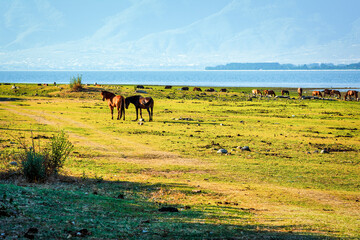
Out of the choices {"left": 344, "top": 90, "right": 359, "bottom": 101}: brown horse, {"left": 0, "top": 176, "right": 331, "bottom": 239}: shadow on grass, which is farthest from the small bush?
{"left": 344, "top": 90, "right": 359, "bottom": 101}: brown horse

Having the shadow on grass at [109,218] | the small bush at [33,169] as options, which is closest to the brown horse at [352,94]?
the shadow on grass at [109,218]

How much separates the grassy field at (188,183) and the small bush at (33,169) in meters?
0.48

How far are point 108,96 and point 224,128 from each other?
10667 millimetres

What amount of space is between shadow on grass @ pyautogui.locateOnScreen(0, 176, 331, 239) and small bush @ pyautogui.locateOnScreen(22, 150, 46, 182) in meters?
0.41

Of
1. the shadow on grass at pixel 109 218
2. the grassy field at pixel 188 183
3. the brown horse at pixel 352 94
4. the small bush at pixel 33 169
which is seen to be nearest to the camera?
the shadow on grass at pixel 109 218

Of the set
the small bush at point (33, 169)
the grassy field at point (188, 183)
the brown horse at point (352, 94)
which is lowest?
the grassy field at point (188, 183)

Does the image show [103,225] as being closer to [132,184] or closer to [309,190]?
[132,184]

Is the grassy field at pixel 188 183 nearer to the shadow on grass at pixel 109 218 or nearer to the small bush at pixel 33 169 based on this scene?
the shadow on grass at pixel 109 218

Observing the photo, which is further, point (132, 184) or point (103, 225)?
point (132, 184)

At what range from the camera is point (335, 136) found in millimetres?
28422

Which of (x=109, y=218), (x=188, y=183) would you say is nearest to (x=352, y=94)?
(x=188, y=183)

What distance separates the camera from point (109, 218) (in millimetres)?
9836

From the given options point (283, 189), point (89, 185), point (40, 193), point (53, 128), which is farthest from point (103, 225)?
point (53, 128)

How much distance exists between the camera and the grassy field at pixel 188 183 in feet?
31.1
